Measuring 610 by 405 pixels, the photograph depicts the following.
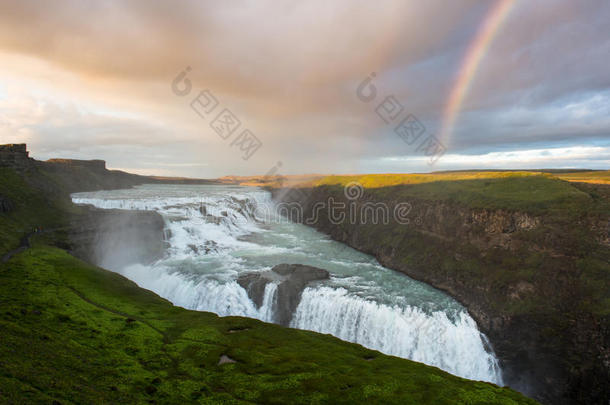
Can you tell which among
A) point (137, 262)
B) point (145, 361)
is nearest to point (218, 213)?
point (137, 262)

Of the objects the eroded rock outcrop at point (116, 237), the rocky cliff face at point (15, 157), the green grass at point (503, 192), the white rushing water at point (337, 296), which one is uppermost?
the rocky cliff face at point (15, 157)

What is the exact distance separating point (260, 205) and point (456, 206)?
68.0 meters

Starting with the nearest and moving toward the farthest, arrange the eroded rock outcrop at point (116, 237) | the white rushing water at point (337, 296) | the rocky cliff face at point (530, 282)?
the rocky cliff face at point (530, 282)
the white rushing water at point (337, 296)
the eroded rock outcrop at point (116, 237)

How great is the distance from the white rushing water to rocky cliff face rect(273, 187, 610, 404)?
2.14 meters

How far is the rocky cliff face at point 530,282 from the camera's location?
22344mm

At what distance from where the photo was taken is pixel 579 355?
2227 centimetres

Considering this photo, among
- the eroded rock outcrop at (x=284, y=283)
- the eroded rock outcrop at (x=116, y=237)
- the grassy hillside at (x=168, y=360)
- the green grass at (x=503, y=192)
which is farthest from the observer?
the eroded rock outcrop at (x=116, y=237)

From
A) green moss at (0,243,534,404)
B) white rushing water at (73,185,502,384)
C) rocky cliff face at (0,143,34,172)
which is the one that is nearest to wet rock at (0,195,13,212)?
rocky cliff face at (0,143,34,172)

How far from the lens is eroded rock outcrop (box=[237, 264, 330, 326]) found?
29.9 metres

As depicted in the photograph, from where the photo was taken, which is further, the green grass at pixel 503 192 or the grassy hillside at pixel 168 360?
the green grass at pixel 503 192

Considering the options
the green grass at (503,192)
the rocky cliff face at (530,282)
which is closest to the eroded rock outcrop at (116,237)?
the rocky cliff face at (530,282)

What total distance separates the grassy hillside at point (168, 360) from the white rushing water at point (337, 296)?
25.0 feet

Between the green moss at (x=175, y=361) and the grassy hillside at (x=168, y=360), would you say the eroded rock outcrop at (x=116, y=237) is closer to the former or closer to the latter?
the grassy hillside at (x=168, y=360)

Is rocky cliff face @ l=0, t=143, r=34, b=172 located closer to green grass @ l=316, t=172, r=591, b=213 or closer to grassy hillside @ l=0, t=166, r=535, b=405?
grassy hillside @ l=0, t=166, r=535, b=405
